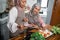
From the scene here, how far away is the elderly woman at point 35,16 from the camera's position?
1382 millimetres

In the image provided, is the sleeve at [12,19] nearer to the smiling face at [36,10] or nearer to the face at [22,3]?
the face at [22,3]

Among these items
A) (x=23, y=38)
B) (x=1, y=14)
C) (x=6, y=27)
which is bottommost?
(x=23, y=38)

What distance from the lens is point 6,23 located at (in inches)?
48.6

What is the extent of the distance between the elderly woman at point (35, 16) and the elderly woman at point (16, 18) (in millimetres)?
89

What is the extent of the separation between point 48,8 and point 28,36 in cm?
42

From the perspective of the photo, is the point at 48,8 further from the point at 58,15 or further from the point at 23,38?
the point at 23,38

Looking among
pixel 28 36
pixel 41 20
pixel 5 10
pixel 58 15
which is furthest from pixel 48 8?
pixel 5 10

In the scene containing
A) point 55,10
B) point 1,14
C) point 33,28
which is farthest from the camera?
point 55,10

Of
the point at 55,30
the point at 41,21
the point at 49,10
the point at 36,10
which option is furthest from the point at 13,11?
the point at 55,30

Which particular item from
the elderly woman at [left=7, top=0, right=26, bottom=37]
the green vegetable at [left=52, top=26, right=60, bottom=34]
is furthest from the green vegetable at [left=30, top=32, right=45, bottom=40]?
the green vegetable at [left=52, top=26, right=60, bottom=34]

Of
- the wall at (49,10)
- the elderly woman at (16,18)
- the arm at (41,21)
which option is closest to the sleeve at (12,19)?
the elderly woman at (16,18)

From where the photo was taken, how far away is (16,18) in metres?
1.29

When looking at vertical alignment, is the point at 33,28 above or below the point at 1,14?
below

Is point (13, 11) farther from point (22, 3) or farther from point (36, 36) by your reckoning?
point (36, 36)
